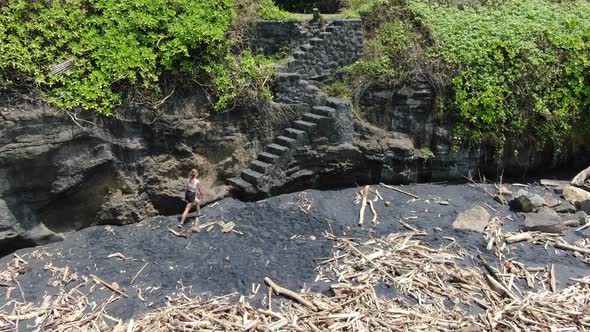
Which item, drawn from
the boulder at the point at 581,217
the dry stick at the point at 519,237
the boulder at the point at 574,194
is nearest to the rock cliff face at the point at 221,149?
the boulder at the point at 574,194

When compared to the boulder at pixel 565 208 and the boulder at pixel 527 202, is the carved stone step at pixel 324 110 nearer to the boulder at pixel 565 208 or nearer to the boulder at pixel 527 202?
the boulder at pixel 527 202

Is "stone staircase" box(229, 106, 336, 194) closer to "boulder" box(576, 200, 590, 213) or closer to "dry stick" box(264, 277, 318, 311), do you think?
"dry stick" box(264, 277, 318, 311)

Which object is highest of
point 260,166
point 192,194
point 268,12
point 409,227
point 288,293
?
point 268,12

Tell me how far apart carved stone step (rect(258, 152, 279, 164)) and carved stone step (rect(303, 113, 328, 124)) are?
107cm

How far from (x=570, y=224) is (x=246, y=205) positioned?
20.1 feet

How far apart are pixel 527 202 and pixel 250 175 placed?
5.36m

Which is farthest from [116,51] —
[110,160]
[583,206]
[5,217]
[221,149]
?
[583,206]

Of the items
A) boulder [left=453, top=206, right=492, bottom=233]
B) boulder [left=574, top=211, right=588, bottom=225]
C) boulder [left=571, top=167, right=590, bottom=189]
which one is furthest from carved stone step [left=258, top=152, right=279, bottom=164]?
boulder [left=571, top=167, right=590, bottom=189]

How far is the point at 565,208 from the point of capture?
8.90 meters

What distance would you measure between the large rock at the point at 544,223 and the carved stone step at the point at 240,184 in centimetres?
514

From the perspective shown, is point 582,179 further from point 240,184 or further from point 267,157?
point 240,184

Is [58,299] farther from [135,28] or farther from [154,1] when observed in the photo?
[154,1]

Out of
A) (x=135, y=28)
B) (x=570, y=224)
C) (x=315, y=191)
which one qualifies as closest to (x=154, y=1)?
(x=135, y=28)

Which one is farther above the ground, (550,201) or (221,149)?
(221,149)
